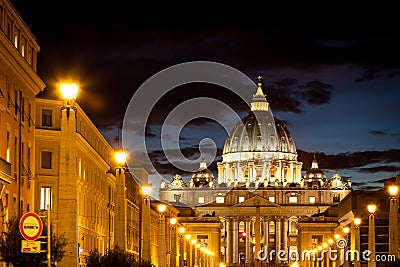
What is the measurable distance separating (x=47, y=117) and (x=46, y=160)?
2292 mm

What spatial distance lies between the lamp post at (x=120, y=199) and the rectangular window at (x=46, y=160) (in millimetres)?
12922

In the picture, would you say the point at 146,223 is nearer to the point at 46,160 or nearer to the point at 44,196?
the point at 44,196

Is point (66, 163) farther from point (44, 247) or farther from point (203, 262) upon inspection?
point (203, 262)

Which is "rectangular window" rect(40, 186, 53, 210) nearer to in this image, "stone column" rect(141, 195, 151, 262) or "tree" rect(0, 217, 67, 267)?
"stone column" rect(141, 195, 151, 262)

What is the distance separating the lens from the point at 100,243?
252 ft

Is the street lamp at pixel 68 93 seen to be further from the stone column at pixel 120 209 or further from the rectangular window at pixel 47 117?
the rectangular window at pixel 47 117

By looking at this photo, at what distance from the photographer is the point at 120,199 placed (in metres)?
44.6

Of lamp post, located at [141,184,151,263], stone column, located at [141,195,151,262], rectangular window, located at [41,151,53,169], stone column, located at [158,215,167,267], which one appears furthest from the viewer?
stone column, located at [158,215,167,267]

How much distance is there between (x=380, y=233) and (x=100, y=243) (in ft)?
137

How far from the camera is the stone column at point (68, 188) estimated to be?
28500 mm

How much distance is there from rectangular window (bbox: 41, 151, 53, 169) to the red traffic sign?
31500 millimetres

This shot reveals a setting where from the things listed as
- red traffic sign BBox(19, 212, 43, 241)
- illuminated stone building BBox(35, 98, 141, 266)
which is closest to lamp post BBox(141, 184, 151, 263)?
illuminated stone building BBox(35, 98, 141, 266)

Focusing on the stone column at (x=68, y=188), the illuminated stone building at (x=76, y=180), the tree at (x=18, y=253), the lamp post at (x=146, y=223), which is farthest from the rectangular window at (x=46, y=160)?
the stone column at (x=68, y=188)

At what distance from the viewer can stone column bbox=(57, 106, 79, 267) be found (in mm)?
28500
